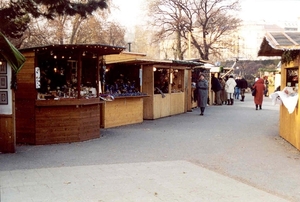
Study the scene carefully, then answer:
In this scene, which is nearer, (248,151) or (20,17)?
(248,151)

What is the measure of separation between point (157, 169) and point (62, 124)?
400 cm

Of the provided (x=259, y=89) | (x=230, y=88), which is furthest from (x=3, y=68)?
(x=230, y=88)

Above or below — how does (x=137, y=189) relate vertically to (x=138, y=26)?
below

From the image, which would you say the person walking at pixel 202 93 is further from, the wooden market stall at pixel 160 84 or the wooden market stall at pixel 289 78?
the wooden market stall at pixel 289 78

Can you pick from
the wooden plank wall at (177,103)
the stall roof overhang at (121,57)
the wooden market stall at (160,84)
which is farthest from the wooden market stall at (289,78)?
the wooden plank wall at (177,103)

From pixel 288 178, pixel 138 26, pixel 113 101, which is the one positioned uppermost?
pixel 138 26

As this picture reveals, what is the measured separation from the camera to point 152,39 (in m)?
41.1

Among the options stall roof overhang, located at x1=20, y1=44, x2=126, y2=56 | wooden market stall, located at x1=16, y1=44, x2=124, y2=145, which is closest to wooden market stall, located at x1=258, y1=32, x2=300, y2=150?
stall roof overhang, located at x1=20, y1=44, x2=126, y2=56

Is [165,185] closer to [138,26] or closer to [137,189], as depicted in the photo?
[137,189]

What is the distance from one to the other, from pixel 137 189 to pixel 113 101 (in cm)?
805

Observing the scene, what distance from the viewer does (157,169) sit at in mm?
7980

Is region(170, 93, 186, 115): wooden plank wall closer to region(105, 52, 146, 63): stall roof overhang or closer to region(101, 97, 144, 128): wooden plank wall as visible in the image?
region(101, 97, 144, 128): wooden plank wall

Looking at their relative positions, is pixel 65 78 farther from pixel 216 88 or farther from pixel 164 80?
pixel 216 88

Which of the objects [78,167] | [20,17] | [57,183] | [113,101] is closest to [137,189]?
[57,183]
